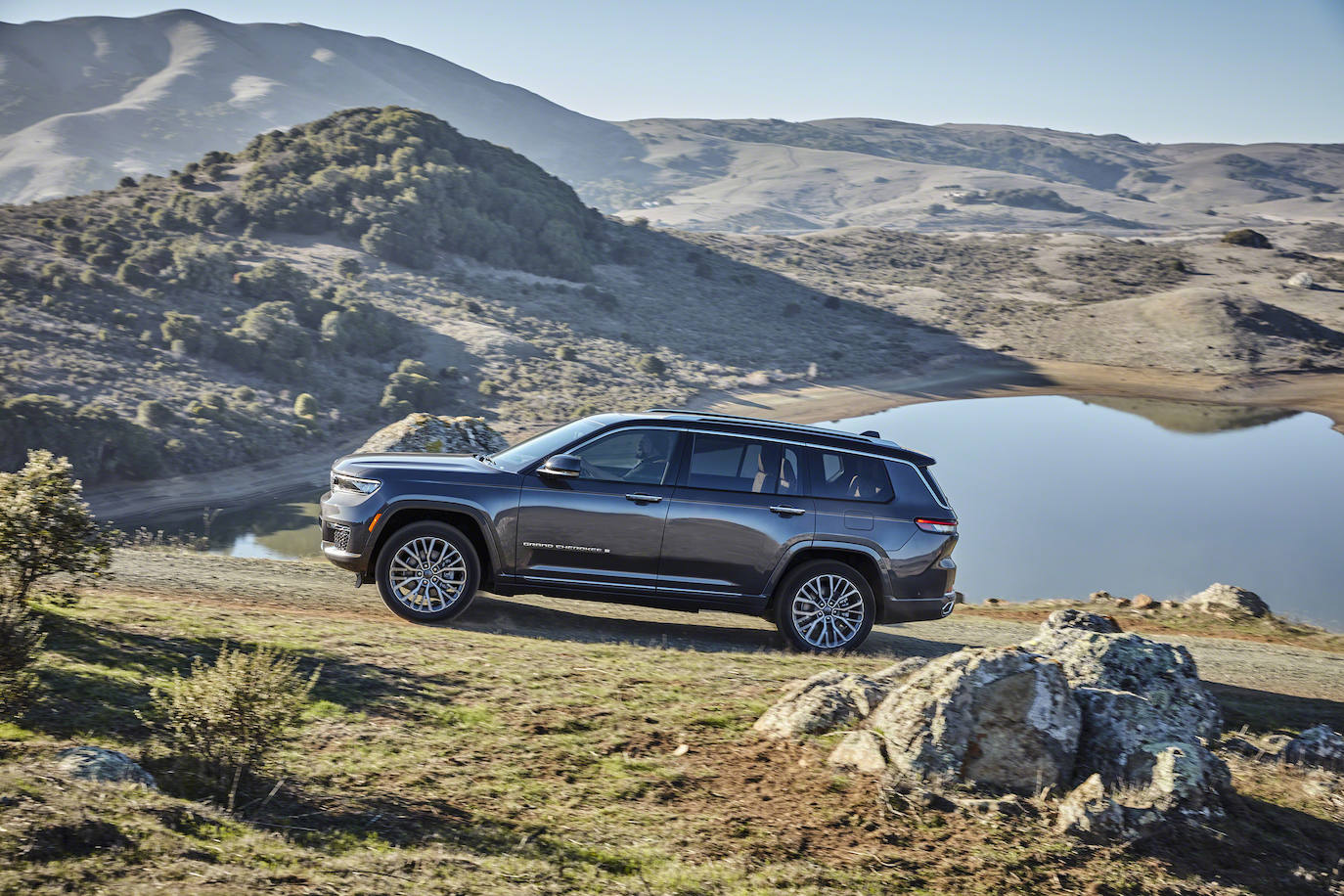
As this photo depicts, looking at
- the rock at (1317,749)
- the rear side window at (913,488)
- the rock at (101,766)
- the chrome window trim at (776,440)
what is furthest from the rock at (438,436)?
the rock at (1317,749)

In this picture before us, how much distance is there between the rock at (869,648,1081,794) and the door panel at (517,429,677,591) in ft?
11.3

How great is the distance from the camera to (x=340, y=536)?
8742mm

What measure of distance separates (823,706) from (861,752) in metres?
0.61

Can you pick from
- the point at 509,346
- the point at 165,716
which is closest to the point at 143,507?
the point at 509,346

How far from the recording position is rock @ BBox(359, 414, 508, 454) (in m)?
15.7

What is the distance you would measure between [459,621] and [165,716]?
3.67m

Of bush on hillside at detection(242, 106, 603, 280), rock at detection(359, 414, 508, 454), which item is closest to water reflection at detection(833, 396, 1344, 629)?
rock at detection(359, 414, 508, 454)

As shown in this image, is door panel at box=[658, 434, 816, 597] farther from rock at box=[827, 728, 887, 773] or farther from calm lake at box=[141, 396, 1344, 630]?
calm lake at box=[141, 396, 1344, 630]

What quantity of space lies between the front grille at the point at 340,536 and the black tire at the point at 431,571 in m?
0.31

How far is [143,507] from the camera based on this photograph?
32.5 meters

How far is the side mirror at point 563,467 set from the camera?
8492 millimetres

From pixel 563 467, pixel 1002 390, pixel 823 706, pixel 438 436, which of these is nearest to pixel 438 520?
pixel 563 467

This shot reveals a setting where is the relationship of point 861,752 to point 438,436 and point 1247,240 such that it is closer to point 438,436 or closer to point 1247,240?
point 438,436

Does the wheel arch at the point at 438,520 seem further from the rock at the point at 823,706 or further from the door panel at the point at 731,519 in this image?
the rock at the point at 823,706
